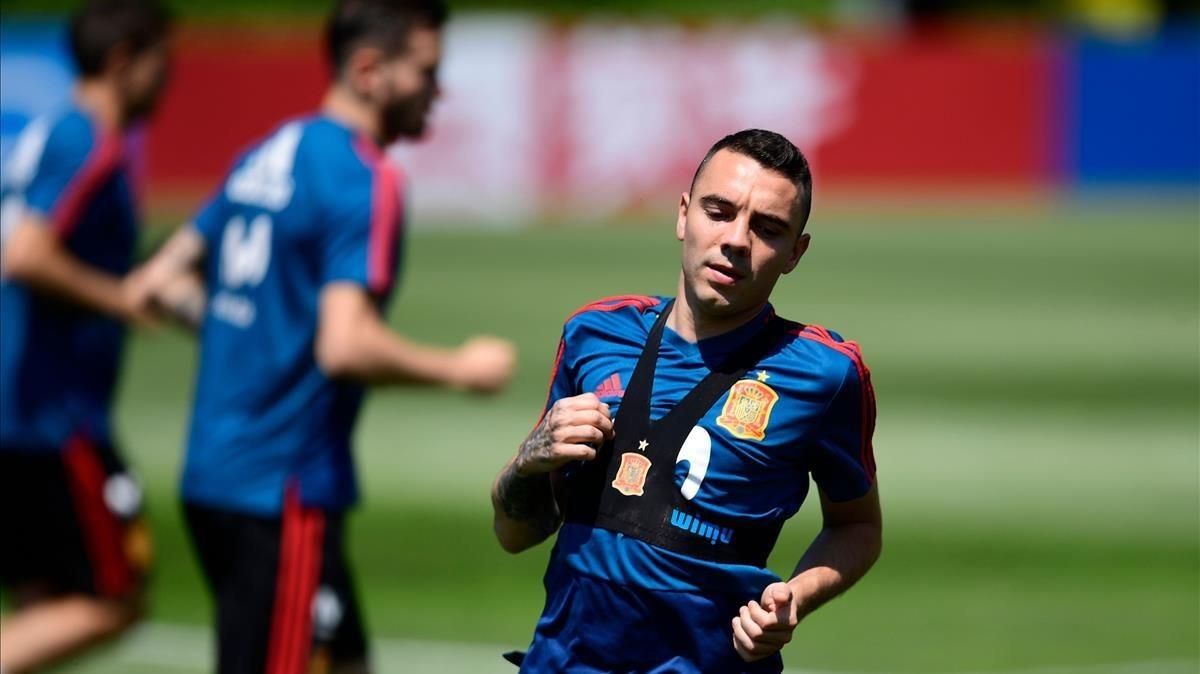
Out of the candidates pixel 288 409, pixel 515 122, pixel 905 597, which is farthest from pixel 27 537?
pixel 515 122

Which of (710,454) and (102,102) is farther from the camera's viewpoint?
(102,102)

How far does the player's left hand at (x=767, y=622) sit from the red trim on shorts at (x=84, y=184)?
138 inches

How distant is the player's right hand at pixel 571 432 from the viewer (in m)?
3.80

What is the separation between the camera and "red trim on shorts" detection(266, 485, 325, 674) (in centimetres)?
538

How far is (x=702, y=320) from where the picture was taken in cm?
404

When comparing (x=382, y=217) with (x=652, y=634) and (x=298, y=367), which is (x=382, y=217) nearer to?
(x=298, y=367)

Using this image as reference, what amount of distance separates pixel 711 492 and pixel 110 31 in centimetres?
364

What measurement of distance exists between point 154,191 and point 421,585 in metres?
21.1

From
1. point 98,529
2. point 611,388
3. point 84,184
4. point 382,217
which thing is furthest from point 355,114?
point 611,388

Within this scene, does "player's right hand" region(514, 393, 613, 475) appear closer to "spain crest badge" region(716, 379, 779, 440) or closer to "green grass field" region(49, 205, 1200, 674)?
"spain crest badge" region(716, 379, 779, 440)

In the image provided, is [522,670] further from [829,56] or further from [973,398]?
[829,56]

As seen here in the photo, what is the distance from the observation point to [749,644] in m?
3.82

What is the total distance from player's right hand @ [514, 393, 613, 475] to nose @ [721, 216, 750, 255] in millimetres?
417

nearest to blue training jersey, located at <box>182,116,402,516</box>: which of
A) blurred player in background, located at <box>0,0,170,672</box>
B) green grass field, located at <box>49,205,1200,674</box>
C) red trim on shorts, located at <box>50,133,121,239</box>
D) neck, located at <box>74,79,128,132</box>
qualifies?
blurred player in background, located at <box>0,0,170,672</box>
